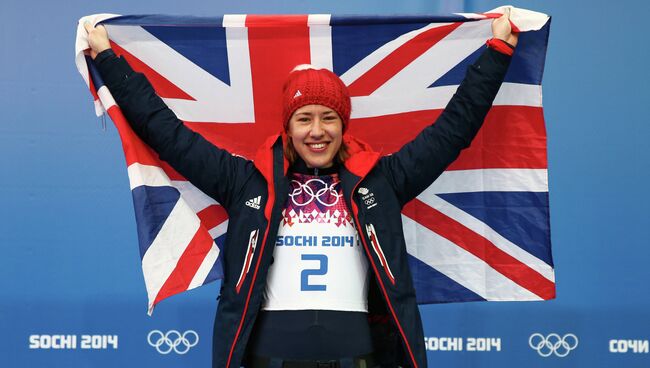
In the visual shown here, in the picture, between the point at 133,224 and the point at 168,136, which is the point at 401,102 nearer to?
the point at 168,136

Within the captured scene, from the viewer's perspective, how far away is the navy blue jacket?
174cm

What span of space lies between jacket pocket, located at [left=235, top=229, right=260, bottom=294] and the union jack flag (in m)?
0.31

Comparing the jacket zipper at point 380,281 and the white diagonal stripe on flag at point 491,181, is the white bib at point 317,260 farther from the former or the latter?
the white diagonal stripe on flag at point 491,181

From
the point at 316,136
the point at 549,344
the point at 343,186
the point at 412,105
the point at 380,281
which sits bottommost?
the point at 549,344

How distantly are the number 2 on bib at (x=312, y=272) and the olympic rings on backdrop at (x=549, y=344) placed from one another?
46.8 inches

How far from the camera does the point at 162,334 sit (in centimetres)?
261

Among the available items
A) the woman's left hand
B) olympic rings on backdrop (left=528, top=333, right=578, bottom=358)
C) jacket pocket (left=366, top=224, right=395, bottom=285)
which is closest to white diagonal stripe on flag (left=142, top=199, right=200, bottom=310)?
jacket pocket (left=366, top=224, right=395, bottom=285)

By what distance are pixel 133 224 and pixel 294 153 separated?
3.10ft

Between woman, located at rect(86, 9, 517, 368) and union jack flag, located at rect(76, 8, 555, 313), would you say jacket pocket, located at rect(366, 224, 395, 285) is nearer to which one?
woman, located at rect(86, 9, 517, 368)

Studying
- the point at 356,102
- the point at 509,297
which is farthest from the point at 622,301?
the point at 356,102

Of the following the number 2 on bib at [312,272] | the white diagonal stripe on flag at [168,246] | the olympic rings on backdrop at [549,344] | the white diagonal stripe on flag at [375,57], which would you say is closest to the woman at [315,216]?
the number 2 on bib at [312,272]

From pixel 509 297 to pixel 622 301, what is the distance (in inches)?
26.7

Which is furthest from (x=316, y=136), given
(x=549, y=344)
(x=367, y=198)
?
(x=549, y=344)

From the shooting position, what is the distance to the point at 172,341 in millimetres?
2613
